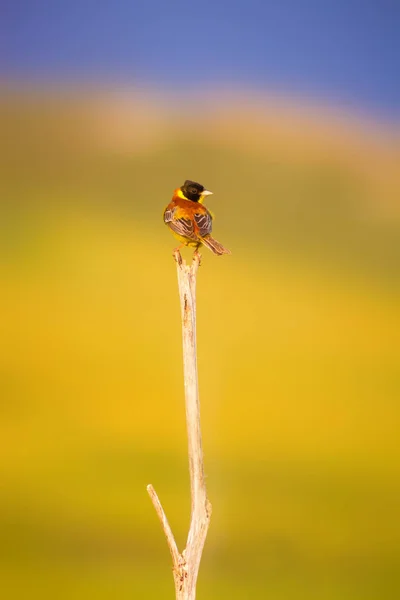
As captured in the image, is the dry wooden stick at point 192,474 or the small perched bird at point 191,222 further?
the small perched bird at point 191,222

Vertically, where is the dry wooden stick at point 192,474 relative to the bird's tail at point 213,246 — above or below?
below

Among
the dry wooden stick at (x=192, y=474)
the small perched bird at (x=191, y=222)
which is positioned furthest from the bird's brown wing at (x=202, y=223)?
the dry wooden stick at (x=192, y=474)

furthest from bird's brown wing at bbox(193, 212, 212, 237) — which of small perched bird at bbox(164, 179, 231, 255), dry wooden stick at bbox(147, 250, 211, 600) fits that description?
dry wooden stick at bbox(147, 250, 211, 600)

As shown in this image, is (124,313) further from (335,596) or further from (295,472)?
(335,596)

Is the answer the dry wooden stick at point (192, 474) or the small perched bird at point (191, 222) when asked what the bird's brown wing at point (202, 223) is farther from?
the dry wooden stick at point (192, 474)

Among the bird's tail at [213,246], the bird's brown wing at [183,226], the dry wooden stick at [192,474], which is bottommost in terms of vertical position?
the dry wooden stick at [192,474]

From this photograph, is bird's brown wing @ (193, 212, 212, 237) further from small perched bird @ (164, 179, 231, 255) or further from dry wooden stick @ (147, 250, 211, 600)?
dry wooden stick @ (147, 250, 211, 600)

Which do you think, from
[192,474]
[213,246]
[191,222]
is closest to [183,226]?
[191,222]

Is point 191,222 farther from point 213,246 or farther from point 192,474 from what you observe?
point 192,474
